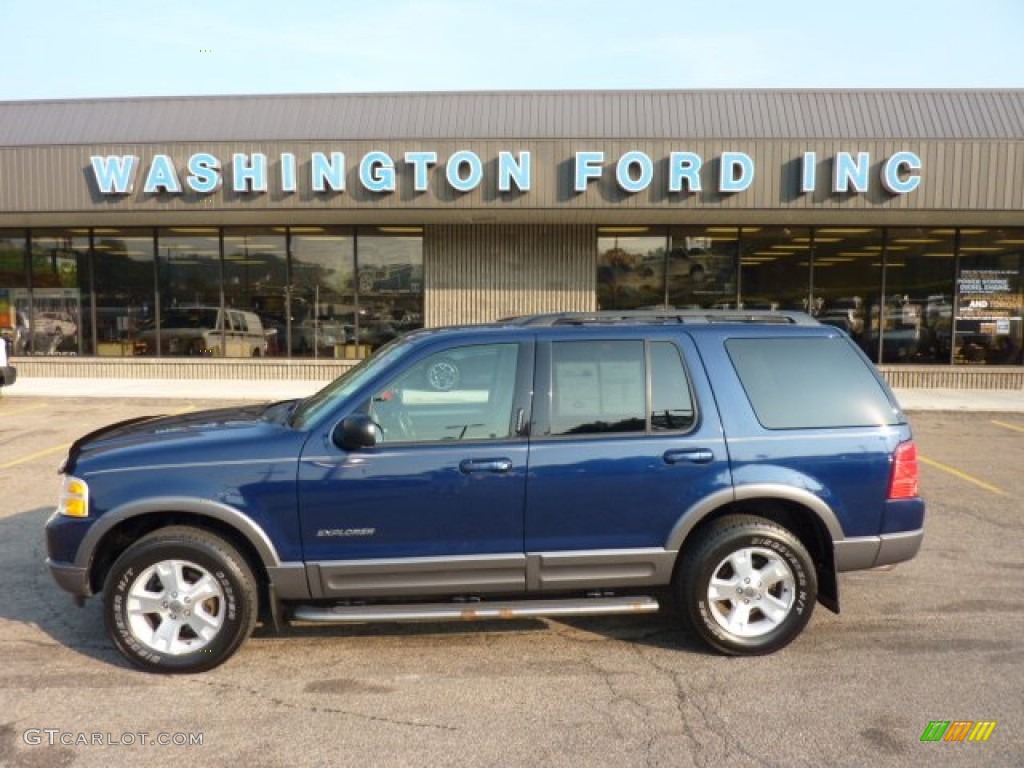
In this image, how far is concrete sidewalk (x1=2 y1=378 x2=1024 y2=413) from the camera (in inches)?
511

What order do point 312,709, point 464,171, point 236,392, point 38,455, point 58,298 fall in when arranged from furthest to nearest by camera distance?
point 58,298 < point 236,392 < point 464,171 < point 38,455 < point 312,709

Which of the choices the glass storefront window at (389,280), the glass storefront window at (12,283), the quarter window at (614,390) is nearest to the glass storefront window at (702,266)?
the glass storefront window at (389,280)

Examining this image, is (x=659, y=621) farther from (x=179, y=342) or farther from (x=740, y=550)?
(x=179, y=342)

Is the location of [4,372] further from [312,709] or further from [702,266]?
[702,266]

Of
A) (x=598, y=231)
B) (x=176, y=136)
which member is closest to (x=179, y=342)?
(x=176, y=136)

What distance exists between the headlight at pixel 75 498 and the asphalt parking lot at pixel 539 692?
0.77 metres

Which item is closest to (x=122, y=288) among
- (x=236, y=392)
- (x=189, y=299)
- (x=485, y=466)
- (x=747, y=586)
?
(x=189, y=299)

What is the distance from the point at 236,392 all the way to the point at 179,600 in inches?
423

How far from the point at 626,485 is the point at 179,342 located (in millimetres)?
14894

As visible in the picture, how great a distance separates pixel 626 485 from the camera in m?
3.70

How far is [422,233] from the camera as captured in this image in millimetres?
15578

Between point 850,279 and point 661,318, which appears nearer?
point 661,318

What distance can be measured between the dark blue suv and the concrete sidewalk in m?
9.39

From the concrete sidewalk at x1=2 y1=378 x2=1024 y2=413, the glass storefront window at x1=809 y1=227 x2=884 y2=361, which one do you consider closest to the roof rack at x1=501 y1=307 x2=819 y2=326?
the concrete sidewalk at x1=2 y1=378 x2=1024 y2=413
